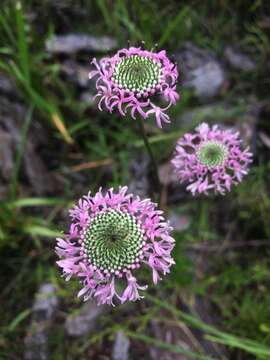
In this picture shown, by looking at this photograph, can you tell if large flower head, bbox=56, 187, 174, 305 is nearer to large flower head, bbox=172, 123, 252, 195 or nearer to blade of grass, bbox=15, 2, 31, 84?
large flower head, bbox=172, 123, 252, 195

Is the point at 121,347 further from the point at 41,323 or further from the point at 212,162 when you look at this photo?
the point at 212,162

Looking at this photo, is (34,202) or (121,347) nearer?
(121,347)

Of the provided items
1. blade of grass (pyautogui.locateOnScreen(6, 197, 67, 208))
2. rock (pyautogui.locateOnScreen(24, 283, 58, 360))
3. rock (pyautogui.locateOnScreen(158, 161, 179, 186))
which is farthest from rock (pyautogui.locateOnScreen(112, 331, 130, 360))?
rock (pyautogui.locateOnScreen(158, 161, 179, 186))

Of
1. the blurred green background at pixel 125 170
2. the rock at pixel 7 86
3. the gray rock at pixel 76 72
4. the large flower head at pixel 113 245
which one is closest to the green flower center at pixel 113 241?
the large flower head at pixel 113 245

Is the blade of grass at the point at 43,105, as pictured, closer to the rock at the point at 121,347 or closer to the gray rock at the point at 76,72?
the gray rock at the point at 76,72

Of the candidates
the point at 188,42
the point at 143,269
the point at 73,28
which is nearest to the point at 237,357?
the point at 143,269

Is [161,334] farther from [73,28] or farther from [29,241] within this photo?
[73,28]

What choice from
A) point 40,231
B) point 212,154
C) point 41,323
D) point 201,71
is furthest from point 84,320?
point 201,71
